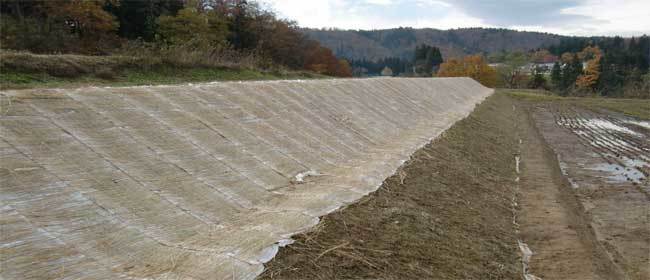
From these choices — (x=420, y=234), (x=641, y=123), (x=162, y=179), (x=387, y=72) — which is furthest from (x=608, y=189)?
(x=387, y=72)

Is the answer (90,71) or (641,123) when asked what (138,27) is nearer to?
(90,71)

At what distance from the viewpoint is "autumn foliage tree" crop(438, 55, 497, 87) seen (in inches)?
2431

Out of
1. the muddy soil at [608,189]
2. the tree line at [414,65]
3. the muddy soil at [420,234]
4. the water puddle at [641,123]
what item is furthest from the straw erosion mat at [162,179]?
the tree line at [414,65]

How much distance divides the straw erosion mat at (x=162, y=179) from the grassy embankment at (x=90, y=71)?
3.54 metres

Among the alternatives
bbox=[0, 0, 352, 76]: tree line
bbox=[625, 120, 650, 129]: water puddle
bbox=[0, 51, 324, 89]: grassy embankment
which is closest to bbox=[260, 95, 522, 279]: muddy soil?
bbox=[0, 51, 324, 89]: grassy embankment

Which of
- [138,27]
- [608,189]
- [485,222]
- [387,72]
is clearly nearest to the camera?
[485,222]

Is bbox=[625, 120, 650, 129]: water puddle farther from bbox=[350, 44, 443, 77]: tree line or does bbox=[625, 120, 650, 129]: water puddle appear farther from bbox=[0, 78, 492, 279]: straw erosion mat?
bbox=[350, 44, 443, 77]: tree line

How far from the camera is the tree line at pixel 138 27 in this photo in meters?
17.9

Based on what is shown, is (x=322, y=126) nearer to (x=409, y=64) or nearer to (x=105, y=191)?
(x=105, y=191)

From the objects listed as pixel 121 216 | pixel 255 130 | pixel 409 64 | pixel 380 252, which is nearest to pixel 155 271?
pixel 121 216

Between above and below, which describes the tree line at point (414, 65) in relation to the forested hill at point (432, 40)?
below

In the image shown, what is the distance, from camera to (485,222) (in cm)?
636

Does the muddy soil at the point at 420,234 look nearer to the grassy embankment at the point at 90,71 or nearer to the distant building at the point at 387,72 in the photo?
the grassy embankment at the point at 90,71

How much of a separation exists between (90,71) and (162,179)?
7366 millimetres
